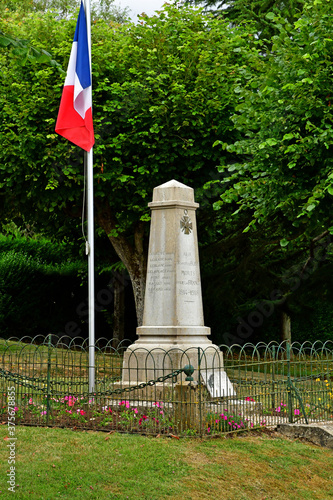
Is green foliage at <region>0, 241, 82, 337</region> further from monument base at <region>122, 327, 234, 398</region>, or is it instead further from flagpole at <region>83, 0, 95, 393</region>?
monument base at <region>122, 327, 234, 398</region>

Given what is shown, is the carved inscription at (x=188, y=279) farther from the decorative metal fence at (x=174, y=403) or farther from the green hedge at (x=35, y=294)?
the green hedge at (x=35, y=294)

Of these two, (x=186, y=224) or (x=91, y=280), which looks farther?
(x=91, y=280)

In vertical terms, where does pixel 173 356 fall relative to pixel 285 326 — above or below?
below

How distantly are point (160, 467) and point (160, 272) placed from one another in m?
3.78

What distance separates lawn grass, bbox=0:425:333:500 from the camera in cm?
614

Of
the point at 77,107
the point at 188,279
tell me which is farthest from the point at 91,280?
the point at 77,107

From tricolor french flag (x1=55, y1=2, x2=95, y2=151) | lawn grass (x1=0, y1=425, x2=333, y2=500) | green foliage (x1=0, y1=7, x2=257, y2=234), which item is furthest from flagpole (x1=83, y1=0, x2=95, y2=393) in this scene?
green foliage (x1=0, y1=7, x2=257, y2=234)

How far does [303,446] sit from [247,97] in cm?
755

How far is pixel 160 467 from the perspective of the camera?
6.70m

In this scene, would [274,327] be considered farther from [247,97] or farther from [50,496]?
[50,496]

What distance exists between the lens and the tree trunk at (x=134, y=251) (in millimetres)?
18078

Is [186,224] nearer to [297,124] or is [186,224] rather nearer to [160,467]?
[297,124]

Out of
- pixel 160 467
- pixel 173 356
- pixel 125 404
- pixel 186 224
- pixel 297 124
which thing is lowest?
pixel 160 467

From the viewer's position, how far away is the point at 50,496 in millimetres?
→ 5859
